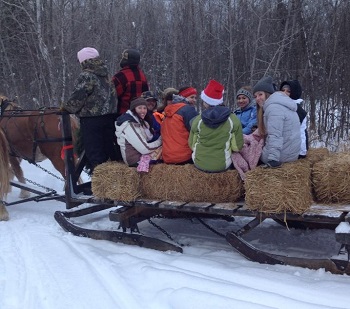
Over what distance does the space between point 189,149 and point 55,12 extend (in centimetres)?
1124

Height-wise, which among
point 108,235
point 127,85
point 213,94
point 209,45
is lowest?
point 108,235

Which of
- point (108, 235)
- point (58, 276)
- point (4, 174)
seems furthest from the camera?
point (4, 174)

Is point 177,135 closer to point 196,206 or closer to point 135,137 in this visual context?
point 135,137

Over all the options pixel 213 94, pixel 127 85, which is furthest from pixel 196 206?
pixel 127 85

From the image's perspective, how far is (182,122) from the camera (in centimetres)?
521

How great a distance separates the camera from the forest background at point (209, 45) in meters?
12.2

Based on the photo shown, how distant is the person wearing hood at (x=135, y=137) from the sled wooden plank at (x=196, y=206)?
0.87m

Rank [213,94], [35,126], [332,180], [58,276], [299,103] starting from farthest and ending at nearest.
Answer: [35,126]
[299,103]
[213,94]
[332,180]
[58,276]

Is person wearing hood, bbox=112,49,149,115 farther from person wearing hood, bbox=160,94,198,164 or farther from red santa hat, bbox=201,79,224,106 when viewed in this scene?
red santa hat, bbox=201,79,224,106

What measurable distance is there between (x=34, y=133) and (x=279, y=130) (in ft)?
14.3

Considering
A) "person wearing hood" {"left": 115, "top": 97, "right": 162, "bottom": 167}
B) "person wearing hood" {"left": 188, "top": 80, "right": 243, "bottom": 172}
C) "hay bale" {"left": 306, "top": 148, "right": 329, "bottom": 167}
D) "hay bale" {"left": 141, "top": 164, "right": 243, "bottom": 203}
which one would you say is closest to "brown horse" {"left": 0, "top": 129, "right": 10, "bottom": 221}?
"person wearing hood" {"left": 115, "top": 97, "right": 162, "bottom": 167}

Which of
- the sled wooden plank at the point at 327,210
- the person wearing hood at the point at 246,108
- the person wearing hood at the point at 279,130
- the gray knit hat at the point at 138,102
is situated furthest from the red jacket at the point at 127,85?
the sled wooden plank at the point at 327,210

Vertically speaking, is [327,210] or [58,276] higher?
[327,210]

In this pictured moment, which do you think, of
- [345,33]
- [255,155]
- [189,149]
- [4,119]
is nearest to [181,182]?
[189,149]
